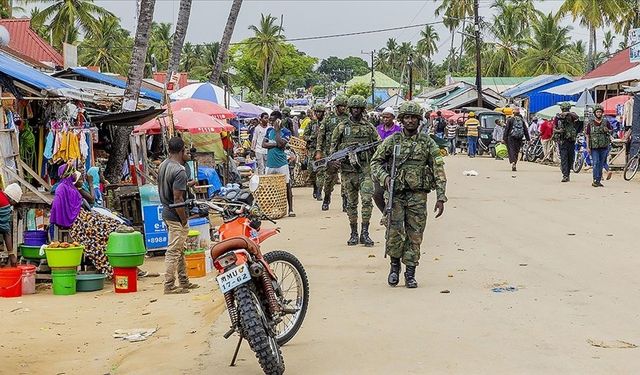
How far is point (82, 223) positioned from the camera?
11.7 metres

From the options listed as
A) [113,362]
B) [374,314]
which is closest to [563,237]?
[374,314]

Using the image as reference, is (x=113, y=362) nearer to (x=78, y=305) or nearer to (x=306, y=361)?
(x=306, y=361)

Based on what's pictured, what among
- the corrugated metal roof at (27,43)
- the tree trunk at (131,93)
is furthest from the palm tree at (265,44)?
the tree trunk at (131,93)

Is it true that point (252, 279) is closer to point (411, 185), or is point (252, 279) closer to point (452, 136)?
point (411, 185)

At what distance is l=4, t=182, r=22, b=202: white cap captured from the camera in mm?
11680

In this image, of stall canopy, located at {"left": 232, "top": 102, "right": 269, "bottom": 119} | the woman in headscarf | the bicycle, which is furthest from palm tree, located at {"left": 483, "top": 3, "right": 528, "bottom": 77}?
the woman in headscarf

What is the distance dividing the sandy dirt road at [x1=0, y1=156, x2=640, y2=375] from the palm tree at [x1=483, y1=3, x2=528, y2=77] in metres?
71.0

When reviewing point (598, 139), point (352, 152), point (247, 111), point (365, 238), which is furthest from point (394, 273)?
point (247, 111)

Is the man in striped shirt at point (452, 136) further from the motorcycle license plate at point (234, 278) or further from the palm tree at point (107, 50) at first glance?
the motorcycle license plate at point (234, 278)

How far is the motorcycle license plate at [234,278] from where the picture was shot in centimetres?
625

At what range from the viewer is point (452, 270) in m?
10.6

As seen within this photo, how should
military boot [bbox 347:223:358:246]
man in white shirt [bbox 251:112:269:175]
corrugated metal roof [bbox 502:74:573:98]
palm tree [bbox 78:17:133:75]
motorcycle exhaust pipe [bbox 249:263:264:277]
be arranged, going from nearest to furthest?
motorcycle exhaust pipe [bbox 249:263:264:277] < military boot [bbox 347:223:358:246] < man in white shirt [bbox 251:112:269:175] < corrugated metal roof [bbox 502:74:573:98] < palm tree [bbox 78:17:133:75]

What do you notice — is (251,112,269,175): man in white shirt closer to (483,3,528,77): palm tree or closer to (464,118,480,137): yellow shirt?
(464,118,480,137): yellow shirt

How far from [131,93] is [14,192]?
4978mm
